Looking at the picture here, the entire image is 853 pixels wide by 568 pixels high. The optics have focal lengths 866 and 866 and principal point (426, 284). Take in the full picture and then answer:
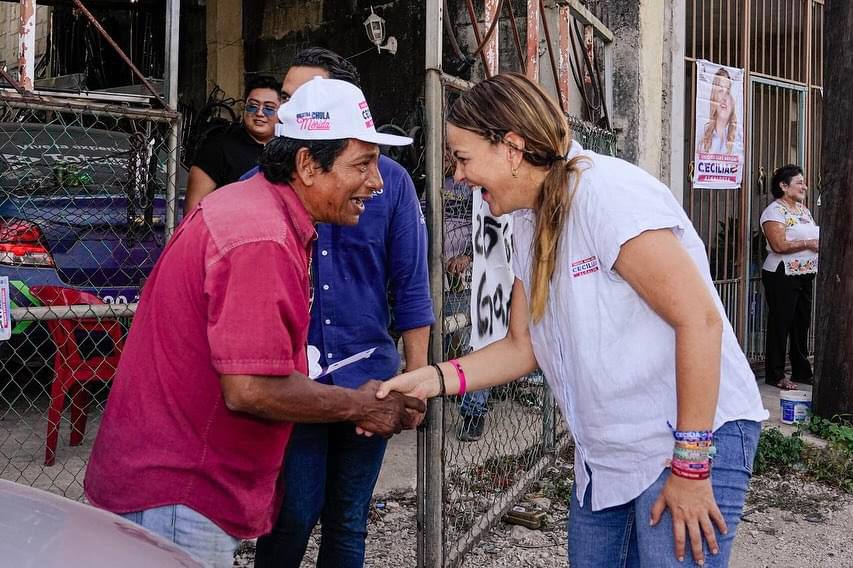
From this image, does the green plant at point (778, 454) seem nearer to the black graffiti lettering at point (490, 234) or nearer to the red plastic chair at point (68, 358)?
the black graffiti lettering at point (490, 234)

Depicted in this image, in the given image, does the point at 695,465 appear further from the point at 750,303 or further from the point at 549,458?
the point at 750,303

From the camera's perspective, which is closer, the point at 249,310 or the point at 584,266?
the point at 249,310

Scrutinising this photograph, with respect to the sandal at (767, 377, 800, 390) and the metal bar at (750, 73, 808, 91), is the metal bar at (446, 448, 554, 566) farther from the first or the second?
the metal bar at (750, 73, 808, 91)

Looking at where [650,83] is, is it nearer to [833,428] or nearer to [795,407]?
[795,407]

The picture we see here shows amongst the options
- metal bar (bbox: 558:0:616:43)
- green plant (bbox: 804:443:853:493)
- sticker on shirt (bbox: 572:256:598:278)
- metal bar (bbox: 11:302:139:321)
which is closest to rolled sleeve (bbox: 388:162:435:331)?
sticker on shirt (bbox: 572:256:598:278)

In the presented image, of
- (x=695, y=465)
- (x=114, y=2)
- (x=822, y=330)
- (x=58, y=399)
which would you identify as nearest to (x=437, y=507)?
(x=695, y=465)

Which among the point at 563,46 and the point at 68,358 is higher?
the point at 563,46

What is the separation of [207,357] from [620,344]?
0.97m

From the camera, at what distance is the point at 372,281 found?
9.65ft

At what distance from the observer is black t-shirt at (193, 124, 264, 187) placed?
433 cm

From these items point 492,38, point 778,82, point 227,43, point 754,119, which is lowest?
point 492,38

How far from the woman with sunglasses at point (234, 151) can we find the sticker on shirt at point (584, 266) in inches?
96.8

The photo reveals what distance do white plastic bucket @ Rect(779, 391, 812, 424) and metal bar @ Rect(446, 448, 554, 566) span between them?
2523 millimetres

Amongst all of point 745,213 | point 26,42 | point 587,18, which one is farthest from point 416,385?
point 745,213
